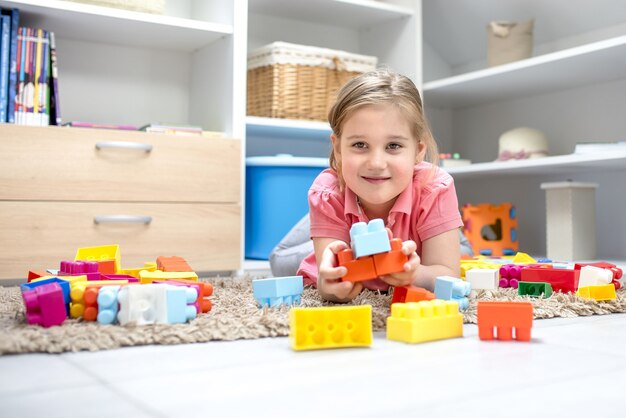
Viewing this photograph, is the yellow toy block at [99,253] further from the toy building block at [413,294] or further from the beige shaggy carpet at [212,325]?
the toy building block at [413,294]

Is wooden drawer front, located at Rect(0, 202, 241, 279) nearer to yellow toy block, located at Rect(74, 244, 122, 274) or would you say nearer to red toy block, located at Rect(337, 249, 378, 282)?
yellow toy block, located at Rect(74, 244, 122, 274)

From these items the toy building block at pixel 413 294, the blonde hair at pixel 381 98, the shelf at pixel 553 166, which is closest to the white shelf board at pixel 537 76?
the shelf at pixel 553 166

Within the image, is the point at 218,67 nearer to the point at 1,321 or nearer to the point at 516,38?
the point at 516,38

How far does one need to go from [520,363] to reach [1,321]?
2.13 feet

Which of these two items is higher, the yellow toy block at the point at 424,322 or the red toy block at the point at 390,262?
the red toy block at the point at 390,262

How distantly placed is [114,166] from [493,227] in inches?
51.7

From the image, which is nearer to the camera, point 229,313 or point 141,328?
point 141,328

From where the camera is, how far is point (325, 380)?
0.64 meters

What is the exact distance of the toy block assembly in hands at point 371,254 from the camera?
0.86 metres

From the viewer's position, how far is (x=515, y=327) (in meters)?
0.85

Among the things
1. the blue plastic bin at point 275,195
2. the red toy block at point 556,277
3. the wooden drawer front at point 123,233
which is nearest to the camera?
the red toy block at point 556,277

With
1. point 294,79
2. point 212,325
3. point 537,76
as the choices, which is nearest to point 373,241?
point 212,325

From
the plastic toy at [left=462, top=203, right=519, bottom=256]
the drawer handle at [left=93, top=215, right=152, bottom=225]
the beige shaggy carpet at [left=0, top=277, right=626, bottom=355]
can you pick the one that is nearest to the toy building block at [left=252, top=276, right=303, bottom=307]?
the beige shaggy carpet at [left=0, top=277, right=626, bottom=355]

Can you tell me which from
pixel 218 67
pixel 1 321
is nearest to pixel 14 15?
pixel 218 67
